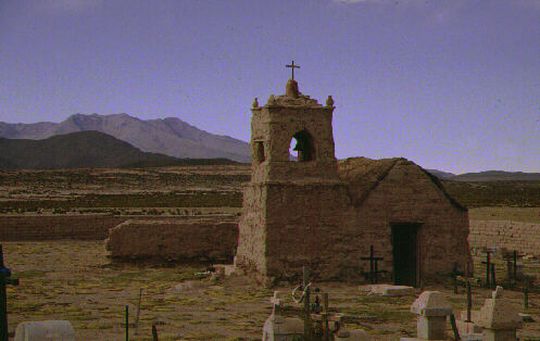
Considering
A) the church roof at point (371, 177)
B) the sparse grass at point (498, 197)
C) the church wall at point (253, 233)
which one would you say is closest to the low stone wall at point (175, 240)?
the church wall at point (253, 233)

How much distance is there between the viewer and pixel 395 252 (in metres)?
25.2

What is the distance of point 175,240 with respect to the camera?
93.6 feet

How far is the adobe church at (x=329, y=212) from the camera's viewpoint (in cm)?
2289

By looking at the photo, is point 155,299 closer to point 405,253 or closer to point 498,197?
point 405,253

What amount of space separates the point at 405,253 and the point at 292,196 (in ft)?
14.5

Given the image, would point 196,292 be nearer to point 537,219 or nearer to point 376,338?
point 376,338

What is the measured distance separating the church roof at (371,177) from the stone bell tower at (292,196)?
1.91 ft

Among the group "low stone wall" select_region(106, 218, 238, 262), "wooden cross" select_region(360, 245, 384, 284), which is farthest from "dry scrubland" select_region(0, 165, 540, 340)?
"wooden cross" select_region(360, 245, 384, 284)

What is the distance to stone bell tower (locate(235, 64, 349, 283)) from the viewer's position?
22.8m

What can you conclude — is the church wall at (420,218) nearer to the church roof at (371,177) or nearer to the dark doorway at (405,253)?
the church roof at (371,177)

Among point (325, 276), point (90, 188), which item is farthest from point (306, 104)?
point (90, 188)

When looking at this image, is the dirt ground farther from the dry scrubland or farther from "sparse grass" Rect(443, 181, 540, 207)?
"sparse grass" Rect(443, 181, 540, 207)

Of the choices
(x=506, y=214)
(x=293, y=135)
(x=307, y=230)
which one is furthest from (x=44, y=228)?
(x=506, y=214)

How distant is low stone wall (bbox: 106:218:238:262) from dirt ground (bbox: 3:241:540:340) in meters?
0.46
